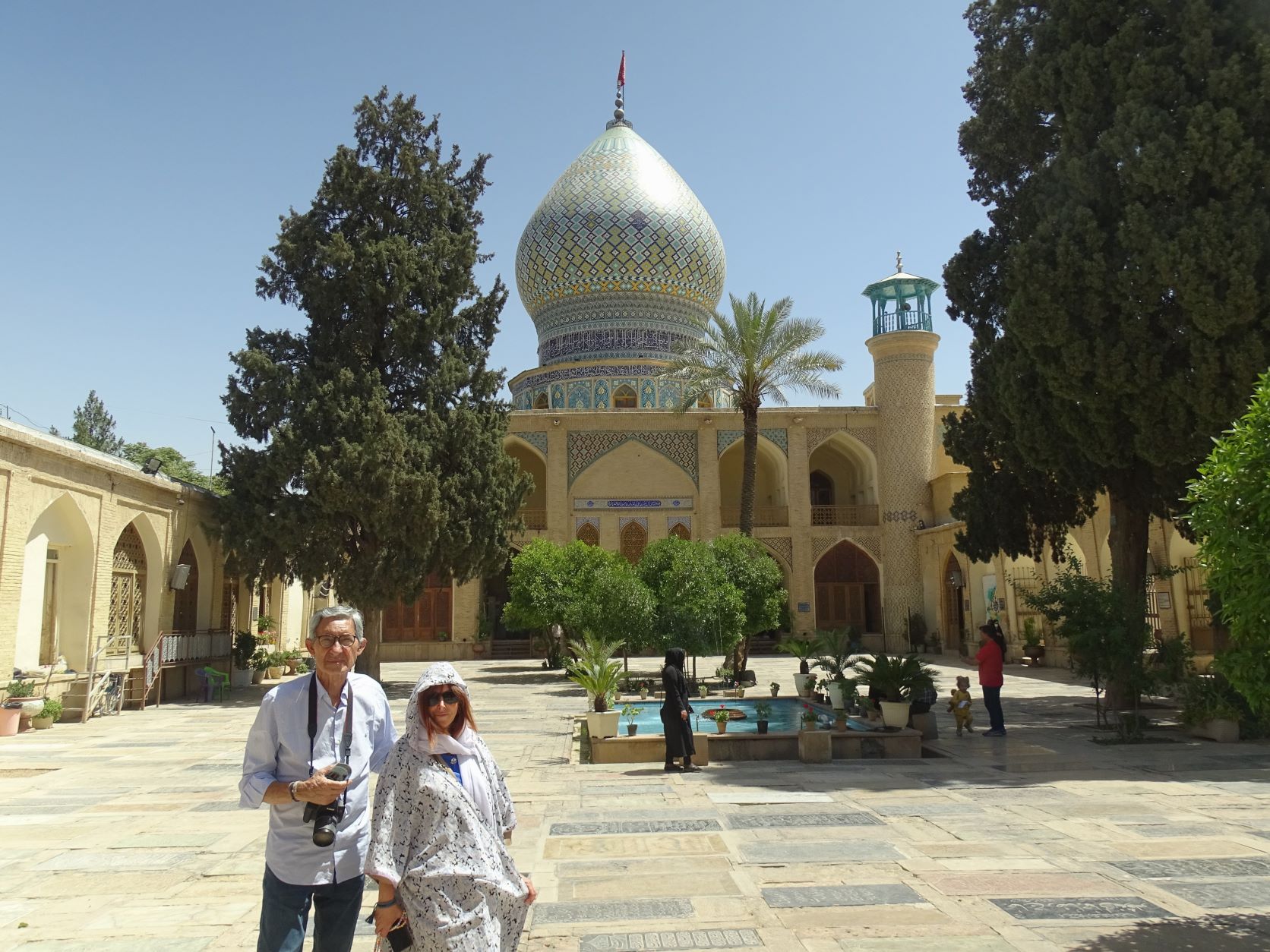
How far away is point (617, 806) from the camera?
6918 mm

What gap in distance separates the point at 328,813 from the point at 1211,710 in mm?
10245

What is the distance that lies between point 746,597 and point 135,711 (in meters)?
9.62

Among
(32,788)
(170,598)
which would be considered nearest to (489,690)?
(170,598)

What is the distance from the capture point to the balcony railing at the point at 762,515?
90.3ft

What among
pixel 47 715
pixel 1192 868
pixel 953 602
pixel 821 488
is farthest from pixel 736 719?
pixel 821 488

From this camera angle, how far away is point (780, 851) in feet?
18.1

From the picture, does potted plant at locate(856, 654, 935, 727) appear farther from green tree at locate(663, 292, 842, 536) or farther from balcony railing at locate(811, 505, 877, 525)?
balcony railing at locate(811, 505, 877, 525)

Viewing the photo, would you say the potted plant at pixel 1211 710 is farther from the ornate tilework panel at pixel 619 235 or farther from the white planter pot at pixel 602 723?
the ornate tilework panel at pixel 619 235

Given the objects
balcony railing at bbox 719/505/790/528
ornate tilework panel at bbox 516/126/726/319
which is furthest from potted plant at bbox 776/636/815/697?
ornate tilework panel at bbox 516/126/726/319

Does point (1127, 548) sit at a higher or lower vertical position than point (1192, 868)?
higher

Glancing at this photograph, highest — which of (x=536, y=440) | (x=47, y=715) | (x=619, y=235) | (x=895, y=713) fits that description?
(x=619, y=235)

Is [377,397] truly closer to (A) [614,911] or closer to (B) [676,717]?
(B) [676,717]

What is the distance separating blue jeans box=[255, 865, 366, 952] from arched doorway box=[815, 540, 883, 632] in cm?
2583

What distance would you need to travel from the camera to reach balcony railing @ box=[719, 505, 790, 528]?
27.5 m
